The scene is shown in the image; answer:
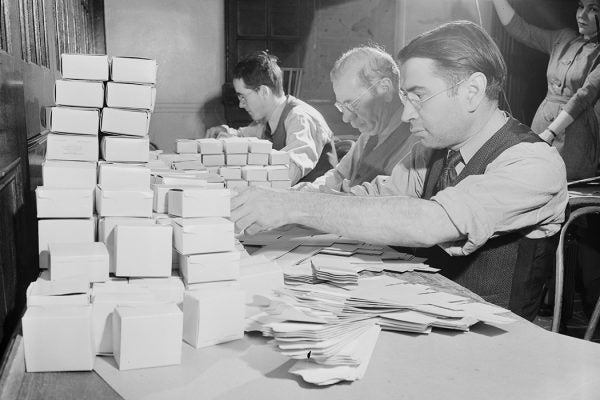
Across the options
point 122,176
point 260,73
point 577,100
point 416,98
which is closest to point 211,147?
point 260,73

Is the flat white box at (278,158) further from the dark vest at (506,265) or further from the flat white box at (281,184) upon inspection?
the dark vest at (506,265)

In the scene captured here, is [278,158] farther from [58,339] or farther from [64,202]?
[58,339]

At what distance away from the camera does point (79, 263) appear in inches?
50.9

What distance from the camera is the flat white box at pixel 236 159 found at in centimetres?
422

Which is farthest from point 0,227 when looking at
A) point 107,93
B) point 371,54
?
point 371,54

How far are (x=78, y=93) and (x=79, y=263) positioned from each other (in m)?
0.59

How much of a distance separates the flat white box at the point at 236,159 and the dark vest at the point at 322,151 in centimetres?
83

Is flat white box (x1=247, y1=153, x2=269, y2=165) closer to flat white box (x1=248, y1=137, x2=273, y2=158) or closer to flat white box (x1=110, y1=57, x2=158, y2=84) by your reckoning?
flat white box (x1=248, y1=137, x2=273, y2=158)

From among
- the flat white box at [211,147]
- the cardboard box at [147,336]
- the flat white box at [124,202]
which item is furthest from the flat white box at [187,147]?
the cardboard box at [147,336]

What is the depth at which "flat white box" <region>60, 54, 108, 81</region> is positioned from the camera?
1.69 m

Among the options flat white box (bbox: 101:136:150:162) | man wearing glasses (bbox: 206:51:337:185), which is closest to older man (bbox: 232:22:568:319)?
flat white box (bbox: 101:136:150:162)

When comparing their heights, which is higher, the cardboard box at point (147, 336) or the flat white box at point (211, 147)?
the flat white box at point (211, 147)

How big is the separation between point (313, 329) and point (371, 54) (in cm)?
272

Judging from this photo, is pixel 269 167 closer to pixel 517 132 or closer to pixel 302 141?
pixel 302 141
